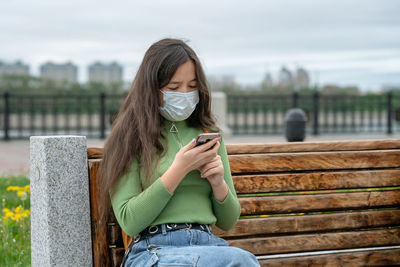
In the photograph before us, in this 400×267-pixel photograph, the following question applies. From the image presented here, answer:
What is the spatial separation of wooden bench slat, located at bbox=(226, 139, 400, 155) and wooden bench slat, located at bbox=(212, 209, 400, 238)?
1.19 feet

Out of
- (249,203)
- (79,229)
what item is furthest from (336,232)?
(79,229)

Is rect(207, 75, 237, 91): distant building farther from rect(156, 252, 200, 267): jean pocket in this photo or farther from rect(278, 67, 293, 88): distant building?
rect(156, 252, 200, 267): jean pocket

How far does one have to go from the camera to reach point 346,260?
3.14 m

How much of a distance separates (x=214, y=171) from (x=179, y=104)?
1.09 ft

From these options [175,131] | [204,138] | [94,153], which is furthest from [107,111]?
[204,138]

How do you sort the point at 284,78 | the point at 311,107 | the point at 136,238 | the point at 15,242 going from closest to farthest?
1. the point at 136,238
2. the point at 15,242
3. the point at 311,107
4. the point at 284,78

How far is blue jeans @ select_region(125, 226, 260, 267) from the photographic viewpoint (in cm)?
208

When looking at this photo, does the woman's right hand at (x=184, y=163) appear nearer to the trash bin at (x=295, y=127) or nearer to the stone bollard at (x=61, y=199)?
the stone bollard at (x=61, y=199)

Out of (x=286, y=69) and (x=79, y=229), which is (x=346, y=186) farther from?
(x=286, y=69)

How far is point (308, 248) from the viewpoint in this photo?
3.08 m

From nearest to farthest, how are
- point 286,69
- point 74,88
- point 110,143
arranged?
point 110,143 → point 74,88 → point 286,69

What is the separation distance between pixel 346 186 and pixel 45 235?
163 centimetres

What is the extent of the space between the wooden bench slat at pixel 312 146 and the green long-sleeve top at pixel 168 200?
453 millimetres

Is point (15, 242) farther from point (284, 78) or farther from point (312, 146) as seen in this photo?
point (284, 78)
